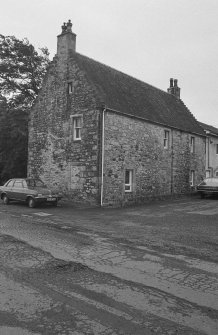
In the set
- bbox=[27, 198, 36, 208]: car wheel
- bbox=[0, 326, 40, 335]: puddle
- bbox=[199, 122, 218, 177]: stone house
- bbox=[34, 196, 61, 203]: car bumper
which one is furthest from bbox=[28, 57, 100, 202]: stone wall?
bbox=[0, 326, 40, 335]: puddle

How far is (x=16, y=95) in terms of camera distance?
3344 cm

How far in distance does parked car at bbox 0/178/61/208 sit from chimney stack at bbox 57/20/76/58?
338 inches

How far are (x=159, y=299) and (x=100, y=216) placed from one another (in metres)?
10.6

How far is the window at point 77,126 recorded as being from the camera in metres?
21.4

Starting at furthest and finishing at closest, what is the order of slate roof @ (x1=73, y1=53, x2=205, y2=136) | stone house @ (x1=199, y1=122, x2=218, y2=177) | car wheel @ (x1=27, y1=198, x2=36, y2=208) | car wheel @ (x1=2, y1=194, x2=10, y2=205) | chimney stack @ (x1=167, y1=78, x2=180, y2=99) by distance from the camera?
1. chimney stack @ (x1=167, y1=78, x2=180, y2=99)
2. stone house @ (x1=199, y1=122, x2=218, y2=177)
3. slate roof @ (x1=73, y1=53, x2=205, y2=136)
4. car wheel @ (x1=2, y1=194, x2=10, y2=205)
5. car wheel @ (x1=27, y1=198, x2=36, y2=208)

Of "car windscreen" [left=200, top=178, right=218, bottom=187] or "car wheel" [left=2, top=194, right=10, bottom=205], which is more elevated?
"car windscreen" [left=200, top=178, right=218, bottom=187]

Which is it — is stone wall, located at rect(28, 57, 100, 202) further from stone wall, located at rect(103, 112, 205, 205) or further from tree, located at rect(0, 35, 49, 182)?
tree, located at rect(0, 35, 49, 182)

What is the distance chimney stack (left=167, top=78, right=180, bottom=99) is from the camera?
3284 cm

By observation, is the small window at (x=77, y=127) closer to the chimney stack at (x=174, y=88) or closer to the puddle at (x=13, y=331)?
the chimney stack at (x=174, y=88)

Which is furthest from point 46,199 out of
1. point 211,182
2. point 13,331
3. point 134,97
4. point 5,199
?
point 13,331

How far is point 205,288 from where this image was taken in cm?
Result: 610

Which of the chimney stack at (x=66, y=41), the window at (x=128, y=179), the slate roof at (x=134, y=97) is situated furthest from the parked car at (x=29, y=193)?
the chimney stack at (x=66, y=41)

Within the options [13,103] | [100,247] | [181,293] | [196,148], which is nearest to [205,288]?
[181,293]

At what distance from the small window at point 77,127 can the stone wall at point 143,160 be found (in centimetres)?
202
